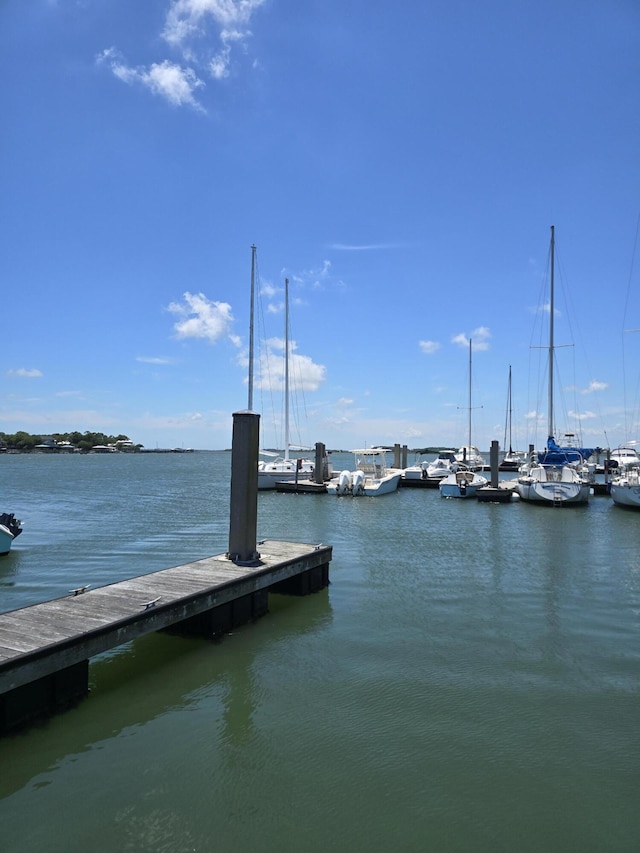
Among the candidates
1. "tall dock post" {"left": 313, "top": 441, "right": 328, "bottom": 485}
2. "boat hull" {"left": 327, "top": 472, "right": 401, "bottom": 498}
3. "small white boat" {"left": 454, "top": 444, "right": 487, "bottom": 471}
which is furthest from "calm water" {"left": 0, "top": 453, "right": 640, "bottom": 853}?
"small white boat" {"left": 454, "top": 444, "right": 487, "bottom": 471}

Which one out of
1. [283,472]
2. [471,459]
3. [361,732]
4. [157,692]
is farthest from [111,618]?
[471,459]

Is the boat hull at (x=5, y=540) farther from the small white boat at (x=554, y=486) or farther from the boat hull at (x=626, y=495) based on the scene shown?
the boat hull at (x=626, y=495)

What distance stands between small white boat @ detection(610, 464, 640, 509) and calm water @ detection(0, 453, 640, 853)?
1838 cm

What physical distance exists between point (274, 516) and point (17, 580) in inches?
633

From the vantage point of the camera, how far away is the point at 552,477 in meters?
36.4

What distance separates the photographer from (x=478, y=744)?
6.63 metres

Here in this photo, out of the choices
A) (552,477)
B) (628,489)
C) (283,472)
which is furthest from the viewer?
(283,472)

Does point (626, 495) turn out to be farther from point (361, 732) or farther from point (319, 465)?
point (361, 732)

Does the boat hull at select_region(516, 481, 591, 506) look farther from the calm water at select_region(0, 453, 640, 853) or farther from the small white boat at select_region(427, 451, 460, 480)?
the calm water at select_region(0, 453, 640, 853)

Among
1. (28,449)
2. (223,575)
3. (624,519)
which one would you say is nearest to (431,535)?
(624,519)

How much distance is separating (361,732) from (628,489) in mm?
29277

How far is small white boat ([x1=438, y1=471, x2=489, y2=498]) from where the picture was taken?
130 ft

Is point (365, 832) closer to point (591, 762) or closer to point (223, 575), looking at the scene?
point (591, 762)

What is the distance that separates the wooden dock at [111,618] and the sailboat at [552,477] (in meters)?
25.5
